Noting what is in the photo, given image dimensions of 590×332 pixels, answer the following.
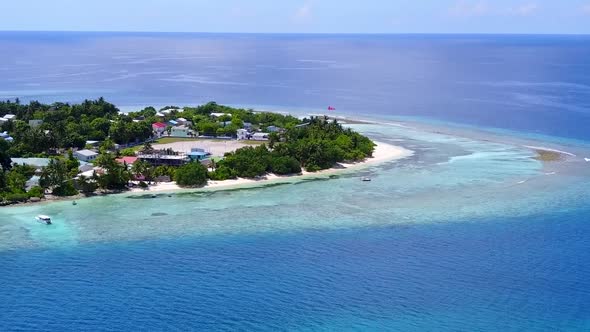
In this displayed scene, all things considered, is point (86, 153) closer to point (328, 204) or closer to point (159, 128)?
point (159, 128)

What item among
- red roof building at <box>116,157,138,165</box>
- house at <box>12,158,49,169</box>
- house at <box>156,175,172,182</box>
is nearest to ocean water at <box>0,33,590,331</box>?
house at <box>156,175,172,182</box>

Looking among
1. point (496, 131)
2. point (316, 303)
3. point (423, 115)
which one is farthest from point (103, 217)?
point (423, 115)

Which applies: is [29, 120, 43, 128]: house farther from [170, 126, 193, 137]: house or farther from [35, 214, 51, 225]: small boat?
[35, 214, 51, 225]: small boat

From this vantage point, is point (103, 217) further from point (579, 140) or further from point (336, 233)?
point (579, 140)

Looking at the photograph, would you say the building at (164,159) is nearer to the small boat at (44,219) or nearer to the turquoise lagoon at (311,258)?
the turquoise lagoon at (311,258)

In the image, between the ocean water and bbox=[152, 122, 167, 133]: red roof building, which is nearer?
the ocean water
